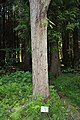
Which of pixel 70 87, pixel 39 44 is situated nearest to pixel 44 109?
pixel 39 44

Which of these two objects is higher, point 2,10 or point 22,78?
point 2,10

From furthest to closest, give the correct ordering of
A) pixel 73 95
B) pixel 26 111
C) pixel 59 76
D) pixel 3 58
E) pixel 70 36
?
pixel 70 36, pixel 3 58, pixel 59 76, pixel 73 95, pixel 26 111

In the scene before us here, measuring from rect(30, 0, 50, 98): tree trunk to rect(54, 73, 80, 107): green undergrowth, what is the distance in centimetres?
172

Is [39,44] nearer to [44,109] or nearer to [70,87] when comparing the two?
[44,109]

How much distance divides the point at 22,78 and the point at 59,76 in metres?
2.20

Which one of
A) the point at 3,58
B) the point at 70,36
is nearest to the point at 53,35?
the point at 3,58

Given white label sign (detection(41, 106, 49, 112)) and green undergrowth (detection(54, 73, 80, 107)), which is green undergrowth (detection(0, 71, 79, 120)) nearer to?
white label sign (detection(41, 106, 49, 112))

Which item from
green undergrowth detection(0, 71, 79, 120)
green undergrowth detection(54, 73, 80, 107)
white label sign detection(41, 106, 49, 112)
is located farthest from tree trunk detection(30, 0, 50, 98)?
green undergrowth detection(54, 73, 80, 107)

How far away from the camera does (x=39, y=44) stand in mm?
5750

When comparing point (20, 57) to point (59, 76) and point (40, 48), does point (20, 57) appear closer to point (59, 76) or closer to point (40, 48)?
point (59, 76)

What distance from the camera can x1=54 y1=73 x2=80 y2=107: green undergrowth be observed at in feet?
25.1

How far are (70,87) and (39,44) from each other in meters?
3.71

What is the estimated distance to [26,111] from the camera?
17.5 ft

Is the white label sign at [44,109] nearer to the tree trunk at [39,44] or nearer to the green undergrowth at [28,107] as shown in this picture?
the green undergrowth at [28,107]
